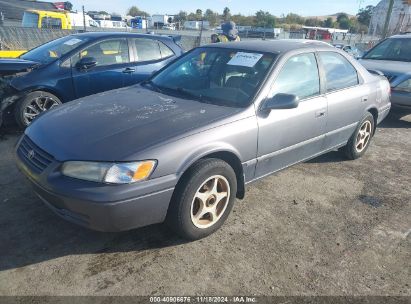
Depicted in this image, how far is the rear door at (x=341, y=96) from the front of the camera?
4.08 metres

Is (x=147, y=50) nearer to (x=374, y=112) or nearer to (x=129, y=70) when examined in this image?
(x=129, y=70)

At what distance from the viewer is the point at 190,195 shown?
2.74 metres

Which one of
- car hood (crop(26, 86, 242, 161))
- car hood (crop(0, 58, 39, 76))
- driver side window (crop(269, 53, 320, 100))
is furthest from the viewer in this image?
car hood (crop(0, 58, 39, 76))

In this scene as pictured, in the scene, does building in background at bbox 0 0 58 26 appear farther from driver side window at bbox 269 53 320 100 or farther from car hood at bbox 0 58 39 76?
driver side window at bbox 269 53 320 100

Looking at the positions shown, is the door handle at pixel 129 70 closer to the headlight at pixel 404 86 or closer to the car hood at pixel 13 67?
the car hood at pixel 13 67

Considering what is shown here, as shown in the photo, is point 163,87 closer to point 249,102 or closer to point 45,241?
point 249,102

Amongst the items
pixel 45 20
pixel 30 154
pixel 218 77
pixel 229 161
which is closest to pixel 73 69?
pixel 218 77

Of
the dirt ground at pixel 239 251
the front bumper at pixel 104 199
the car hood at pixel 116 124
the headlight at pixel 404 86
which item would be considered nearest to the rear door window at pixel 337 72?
the dirt ground at pixel 239 251

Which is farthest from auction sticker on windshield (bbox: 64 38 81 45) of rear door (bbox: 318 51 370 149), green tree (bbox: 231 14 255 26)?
green tree (bbox: 231 14 255 26)

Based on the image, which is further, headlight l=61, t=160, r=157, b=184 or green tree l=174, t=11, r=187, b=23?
green tree l=174, t=11, r=187, b=23

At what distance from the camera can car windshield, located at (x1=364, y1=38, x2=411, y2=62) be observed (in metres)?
8.04

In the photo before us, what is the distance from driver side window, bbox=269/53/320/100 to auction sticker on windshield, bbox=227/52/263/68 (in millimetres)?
289

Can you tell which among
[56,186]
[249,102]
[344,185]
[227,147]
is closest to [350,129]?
[344,185]

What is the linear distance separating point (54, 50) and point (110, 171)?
4.36 meters
